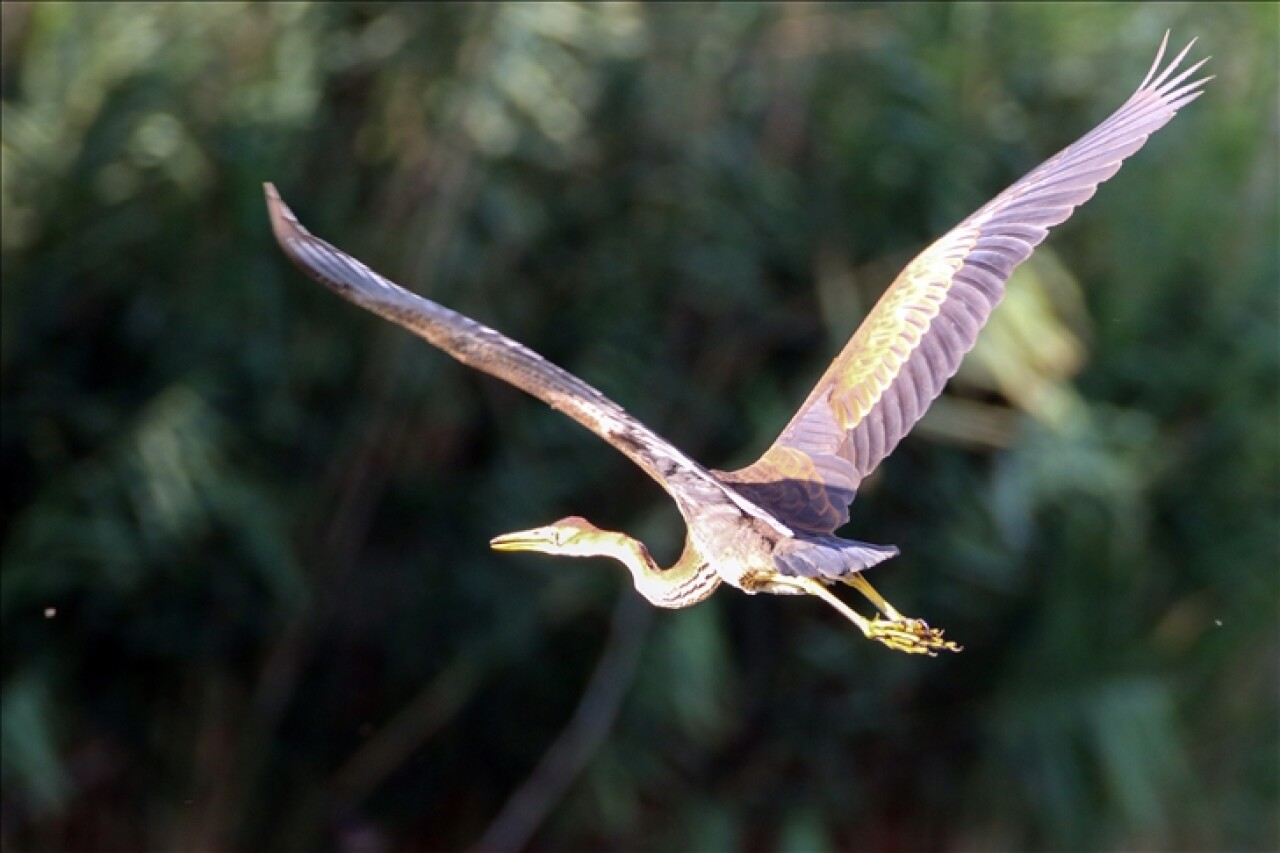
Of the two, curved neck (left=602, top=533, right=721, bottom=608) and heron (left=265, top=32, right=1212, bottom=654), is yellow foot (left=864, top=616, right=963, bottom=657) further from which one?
curved neck (left=602, top=533, right=721, bottom=608)

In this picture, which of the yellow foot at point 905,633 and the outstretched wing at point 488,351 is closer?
the outstretched wing at point 488,351

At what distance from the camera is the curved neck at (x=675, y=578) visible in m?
3.51

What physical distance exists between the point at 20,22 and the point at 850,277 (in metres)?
3.07

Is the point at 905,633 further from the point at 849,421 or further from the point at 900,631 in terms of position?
the point at 849,421

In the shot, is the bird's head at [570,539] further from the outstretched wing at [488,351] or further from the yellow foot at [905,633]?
the outstretched wing at [488,351]

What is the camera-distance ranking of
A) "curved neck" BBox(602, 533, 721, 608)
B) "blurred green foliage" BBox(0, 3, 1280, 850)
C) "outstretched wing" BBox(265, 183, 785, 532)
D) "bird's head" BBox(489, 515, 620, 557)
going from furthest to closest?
"blurred green foliage" BBox(0, 3, 1280, 850), "bird's head" BBox(489, 515, 620, 557), "curved neck" BBox(602, 533, 721, 608), "outstretched wing" BBox(265, 183, 785, 532)

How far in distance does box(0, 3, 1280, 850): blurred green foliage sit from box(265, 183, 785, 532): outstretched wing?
3.35m

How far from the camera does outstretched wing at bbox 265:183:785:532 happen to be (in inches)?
111

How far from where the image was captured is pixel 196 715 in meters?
6.71

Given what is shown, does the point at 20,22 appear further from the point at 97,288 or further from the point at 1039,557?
the point at 1039,557

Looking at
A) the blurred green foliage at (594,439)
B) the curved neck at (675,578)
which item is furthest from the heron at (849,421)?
the blurred green foliage at (594,439)

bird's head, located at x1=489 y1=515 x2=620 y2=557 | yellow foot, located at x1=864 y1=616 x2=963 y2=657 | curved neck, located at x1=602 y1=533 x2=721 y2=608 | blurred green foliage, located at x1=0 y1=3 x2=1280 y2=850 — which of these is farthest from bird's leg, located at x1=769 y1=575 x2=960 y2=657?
blurred green foliage, located at x1=0 y1=3 x2=1280 y2=850

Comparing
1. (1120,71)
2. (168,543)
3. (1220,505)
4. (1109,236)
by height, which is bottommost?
(168,543)

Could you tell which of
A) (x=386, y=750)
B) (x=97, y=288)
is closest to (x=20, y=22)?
(x=97, y=288)
